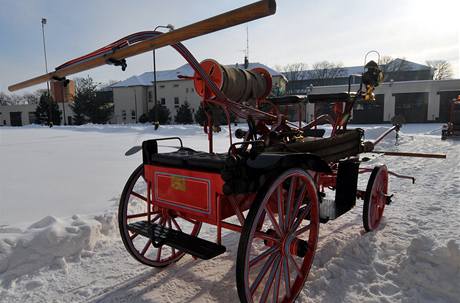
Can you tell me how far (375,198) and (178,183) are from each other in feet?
8.40

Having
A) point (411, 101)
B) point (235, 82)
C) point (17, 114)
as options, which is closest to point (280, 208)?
point (235, 82)

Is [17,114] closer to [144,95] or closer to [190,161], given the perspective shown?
[144,95]

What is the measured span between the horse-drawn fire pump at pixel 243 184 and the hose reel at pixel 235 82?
0.01 metres

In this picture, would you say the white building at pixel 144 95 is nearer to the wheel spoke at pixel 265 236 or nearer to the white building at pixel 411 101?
the white building at pixel 411 101

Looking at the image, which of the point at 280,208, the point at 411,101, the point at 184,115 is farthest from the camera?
the point at 184,115

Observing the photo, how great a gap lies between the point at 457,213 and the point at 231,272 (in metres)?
3.27

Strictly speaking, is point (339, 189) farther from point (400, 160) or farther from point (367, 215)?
point (400, 160)

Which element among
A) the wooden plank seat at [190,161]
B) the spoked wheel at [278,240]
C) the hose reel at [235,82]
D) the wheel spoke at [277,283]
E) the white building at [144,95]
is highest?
the white building at [144,95]

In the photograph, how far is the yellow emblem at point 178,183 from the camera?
8.24 ft

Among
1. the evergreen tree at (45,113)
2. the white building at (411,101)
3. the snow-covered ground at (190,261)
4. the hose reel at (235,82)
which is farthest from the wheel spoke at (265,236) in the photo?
the evergreen tree at (45,113)

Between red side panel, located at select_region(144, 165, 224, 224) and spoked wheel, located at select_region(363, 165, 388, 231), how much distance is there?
216 centimetres

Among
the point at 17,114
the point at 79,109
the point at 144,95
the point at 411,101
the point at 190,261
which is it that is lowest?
the point at 190,261

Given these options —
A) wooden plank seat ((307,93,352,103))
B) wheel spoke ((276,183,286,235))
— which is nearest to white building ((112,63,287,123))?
wooden plank seat ((307,93,352,103))

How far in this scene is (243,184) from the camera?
2.09 m
